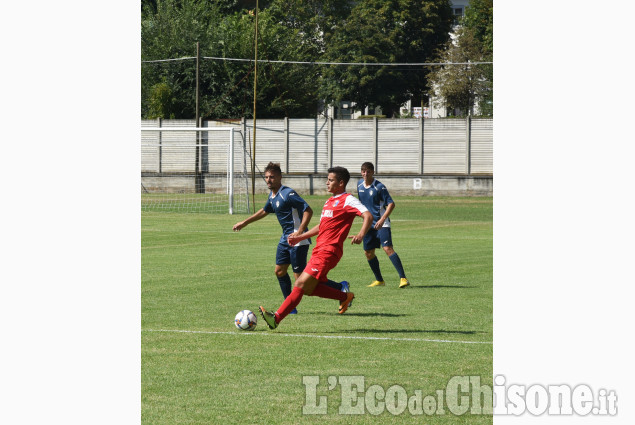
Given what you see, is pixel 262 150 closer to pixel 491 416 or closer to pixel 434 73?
pixel 434 73

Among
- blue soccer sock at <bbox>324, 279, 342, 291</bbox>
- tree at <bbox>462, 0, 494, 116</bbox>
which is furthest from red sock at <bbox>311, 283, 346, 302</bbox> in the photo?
tree at <bbox>462, 0, 494, 116</bbox>

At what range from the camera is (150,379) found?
277 inches

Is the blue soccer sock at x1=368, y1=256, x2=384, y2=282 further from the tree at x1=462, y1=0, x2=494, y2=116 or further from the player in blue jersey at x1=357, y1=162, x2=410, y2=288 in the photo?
the tree at x1=462, y1=0, x2=494, y2=116

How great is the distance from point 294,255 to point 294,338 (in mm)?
2064

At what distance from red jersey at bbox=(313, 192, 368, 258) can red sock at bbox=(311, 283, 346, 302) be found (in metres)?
0.59

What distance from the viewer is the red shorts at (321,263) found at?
913 centimetres

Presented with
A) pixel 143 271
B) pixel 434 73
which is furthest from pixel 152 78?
pixel 143 271

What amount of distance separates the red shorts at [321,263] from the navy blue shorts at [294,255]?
150 centimetres

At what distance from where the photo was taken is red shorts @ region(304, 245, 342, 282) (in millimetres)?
9133

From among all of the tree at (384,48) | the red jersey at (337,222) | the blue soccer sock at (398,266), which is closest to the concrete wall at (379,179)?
the tree at (384,48)

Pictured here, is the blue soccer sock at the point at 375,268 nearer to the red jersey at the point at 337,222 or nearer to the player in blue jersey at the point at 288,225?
the player in blue jersey at the point at 288,225
